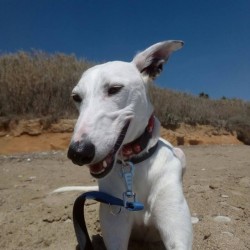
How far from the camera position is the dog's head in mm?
1803

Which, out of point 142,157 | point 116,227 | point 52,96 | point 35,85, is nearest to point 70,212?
point 116,227

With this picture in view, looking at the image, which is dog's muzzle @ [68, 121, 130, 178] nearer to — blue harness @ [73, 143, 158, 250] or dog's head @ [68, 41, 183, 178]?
dog's head @ [68, 41, 183, 178]

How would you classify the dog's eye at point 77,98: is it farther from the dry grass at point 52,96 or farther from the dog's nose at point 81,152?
the dry grass at point 52,96

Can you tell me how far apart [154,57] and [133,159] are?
2.31 feet

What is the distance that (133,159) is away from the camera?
223 centimetres

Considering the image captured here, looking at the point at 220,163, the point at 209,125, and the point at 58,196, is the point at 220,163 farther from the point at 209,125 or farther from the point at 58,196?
the point at 209,125

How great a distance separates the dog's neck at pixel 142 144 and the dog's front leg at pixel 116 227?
0.32 metres

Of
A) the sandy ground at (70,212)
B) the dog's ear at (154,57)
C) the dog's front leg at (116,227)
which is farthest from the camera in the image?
the sandy ground at (70,212)

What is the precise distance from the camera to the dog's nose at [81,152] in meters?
1.73

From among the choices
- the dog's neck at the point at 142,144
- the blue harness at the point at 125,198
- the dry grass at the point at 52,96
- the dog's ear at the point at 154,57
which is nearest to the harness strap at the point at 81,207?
the blue harness at the point at 125,198

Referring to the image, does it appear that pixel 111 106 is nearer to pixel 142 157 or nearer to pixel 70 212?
pixel 142 157

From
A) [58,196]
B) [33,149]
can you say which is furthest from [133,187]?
[33,149]

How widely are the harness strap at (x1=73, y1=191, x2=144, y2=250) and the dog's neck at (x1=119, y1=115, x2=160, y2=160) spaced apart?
25 centimetres

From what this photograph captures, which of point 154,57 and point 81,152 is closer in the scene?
point 81,152
